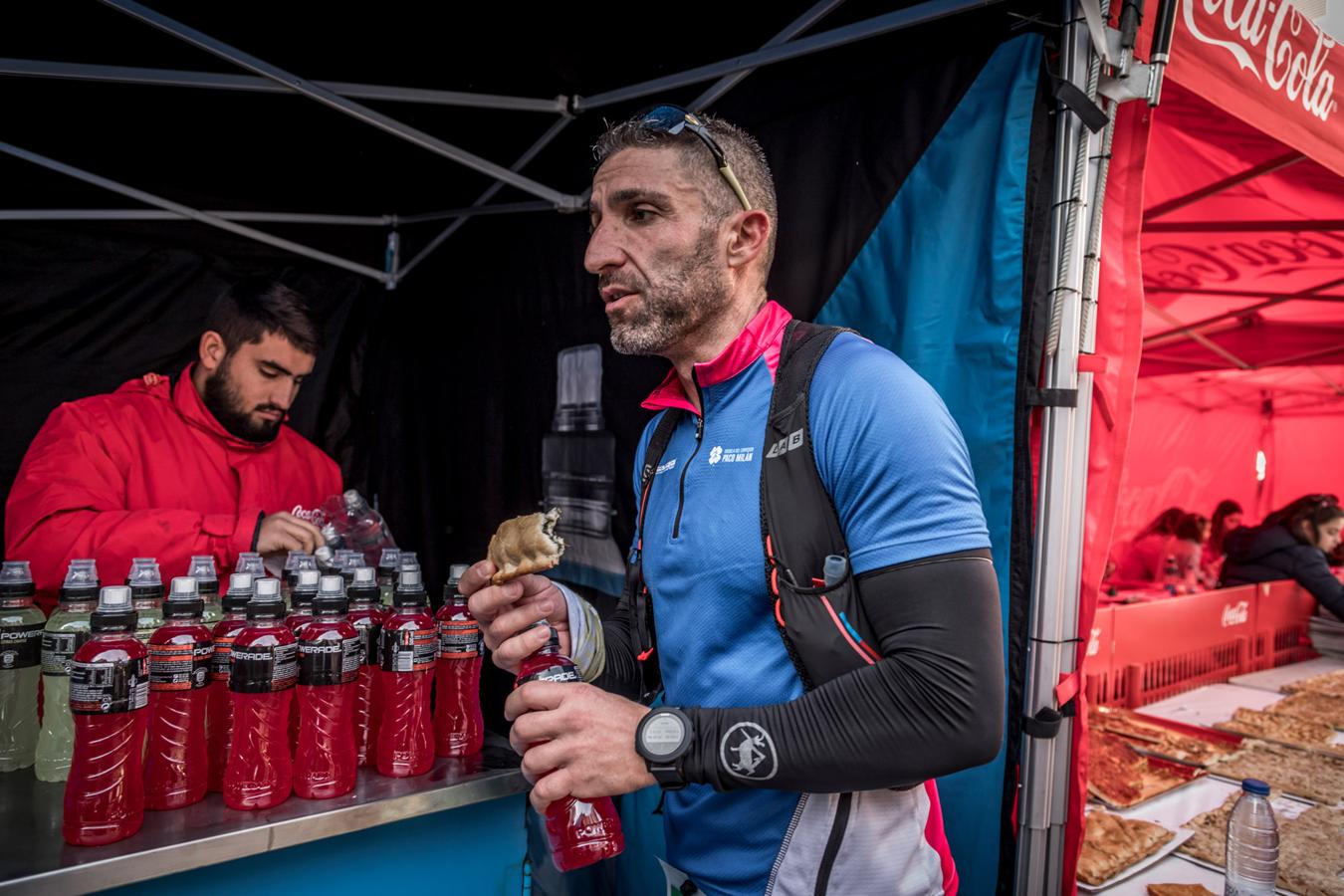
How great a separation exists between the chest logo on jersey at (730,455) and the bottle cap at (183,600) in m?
1.35

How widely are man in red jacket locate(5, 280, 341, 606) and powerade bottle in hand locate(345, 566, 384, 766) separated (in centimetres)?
96

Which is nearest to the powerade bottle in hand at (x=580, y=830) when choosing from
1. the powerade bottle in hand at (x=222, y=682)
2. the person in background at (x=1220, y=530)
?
the powerade bottle in hand at (x=222, y=682)

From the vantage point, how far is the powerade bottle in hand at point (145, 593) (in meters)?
2.03

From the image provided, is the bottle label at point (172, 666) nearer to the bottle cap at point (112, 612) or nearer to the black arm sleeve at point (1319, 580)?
the bottle cap at point (112, 612)

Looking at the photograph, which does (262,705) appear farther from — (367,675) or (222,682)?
(367,675)

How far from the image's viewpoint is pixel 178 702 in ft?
6.08

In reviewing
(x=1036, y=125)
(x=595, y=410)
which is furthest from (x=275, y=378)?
(x=1036, y=125)

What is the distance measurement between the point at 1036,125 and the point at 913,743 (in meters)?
1.51

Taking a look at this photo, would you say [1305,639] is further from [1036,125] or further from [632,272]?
[632,272]

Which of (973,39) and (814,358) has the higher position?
(973,39)

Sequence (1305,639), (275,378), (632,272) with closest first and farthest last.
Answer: (632,272), (275,378), (1305,639)

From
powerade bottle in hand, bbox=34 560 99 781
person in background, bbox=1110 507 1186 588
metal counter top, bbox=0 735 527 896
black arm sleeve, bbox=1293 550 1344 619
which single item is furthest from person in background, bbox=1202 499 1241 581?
powerade bottle in hand, bbox=34 560 99 781

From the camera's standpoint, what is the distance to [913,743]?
1.07m

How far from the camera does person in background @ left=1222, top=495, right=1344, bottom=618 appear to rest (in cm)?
495
